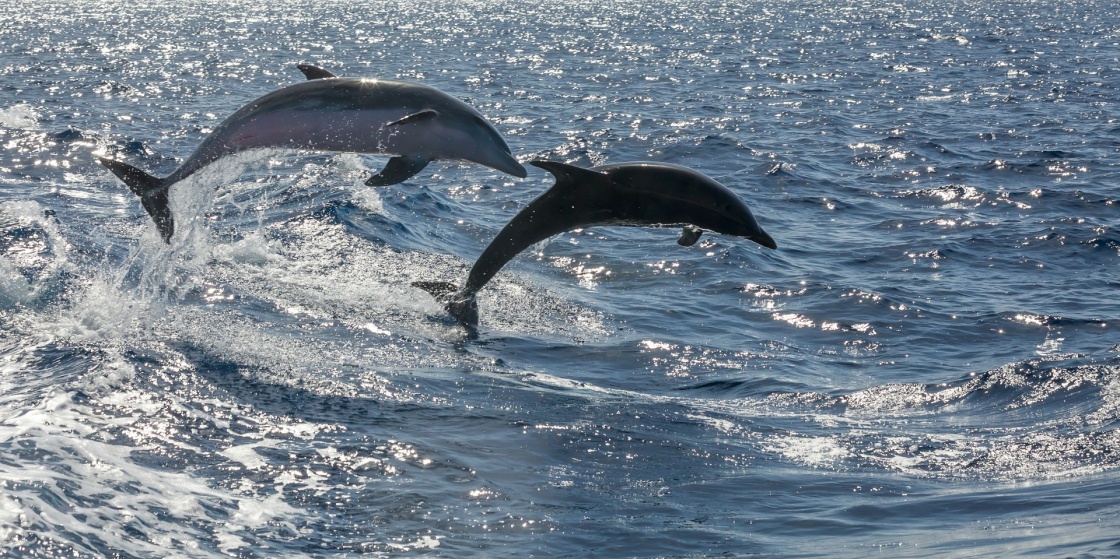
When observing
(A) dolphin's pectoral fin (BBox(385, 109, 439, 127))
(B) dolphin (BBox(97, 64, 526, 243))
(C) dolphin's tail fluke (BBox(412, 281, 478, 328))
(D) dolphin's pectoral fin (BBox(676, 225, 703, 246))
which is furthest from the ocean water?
(A) dolphin's pectoral fin (BBox(385, 109, 439, 127))

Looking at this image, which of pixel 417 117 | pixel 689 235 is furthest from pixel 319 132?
pixel 689 235

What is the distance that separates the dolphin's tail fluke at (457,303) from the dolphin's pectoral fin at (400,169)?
279cm

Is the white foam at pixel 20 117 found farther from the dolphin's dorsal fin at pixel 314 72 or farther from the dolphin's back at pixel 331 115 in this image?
the dolphin's back at pixel 331 115

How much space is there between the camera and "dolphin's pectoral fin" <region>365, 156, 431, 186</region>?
1102 centimetres

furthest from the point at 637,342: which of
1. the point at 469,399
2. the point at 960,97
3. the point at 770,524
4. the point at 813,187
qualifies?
the point at 960,97

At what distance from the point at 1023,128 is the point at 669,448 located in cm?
2295

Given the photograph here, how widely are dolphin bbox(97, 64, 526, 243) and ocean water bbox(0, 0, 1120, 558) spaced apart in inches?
30.7

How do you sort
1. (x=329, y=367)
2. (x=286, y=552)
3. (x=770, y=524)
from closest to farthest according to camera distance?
(x=286, y=552) → (x=770, y=524) → (x=329, y=367)

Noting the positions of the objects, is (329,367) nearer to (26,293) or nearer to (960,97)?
(26,293)

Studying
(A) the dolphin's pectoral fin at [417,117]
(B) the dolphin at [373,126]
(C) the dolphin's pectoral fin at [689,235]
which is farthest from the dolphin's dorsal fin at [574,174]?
(A) the dolphin's pectoral fin at [417,117]

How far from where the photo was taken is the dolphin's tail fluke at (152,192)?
12023mm

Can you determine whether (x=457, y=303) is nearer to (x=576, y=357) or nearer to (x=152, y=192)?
(x=576, y=357)

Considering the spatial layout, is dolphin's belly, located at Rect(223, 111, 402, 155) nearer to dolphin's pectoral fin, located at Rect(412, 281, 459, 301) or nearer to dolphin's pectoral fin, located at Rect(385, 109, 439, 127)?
dolphin's pectoral fin, located at Rect(385, 109, 439, 127)

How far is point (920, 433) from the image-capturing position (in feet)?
36.5
